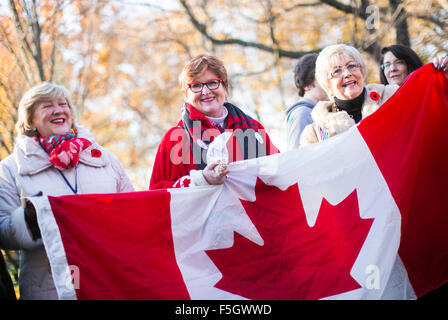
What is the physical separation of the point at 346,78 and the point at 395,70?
3.08 ft

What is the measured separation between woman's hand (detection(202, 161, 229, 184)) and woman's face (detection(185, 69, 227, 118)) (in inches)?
18.3

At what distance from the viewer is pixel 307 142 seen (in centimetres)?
380

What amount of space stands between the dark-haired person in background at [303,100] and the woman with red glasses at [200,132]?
1.37ft

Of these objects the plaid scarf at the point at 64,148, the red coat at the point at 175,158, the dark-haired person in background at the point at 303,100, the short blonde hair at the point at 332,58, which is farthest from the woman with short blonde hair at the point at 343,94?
the plaid scarf at the point at 64,148

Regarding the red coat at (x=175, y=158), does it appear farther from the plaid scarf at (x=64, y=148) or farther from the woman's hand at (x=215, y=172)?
the plaid scarf at (x=64, y=148)

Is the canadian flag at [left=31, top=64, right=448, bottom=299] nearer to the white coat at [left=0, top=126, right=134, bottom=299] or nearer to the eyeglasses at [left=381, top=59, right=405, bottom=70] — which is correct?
the white coat at [left=0, top=126, right=134, bottom=299]

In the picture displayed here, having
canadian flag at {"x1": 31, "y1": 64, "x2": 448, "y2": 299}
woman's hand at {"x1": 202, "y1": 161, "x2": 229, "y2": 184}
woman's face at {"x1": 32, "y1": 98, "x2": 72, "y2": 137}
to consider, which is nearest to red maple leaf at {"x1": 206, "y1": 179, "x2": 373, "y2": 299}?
canadian flag at {"x1": 31, "y1": 64, "x2": 448, "y2": 299}

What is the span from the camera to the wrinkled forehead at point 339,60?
146 inches

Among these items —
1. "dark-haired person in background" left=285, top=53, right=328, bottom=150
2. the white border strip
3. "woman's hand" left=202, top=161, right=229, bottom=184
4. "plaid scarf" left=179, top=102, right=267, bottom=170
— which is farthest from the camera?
"dark-haired person in background" left=285, top=53, right=328, bottom=150

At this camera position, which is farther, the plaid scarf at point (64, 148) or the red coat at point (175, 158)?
the red coat at point (175, 158)

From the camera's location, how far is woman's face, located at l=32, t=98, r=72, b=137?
3666 millimetres
